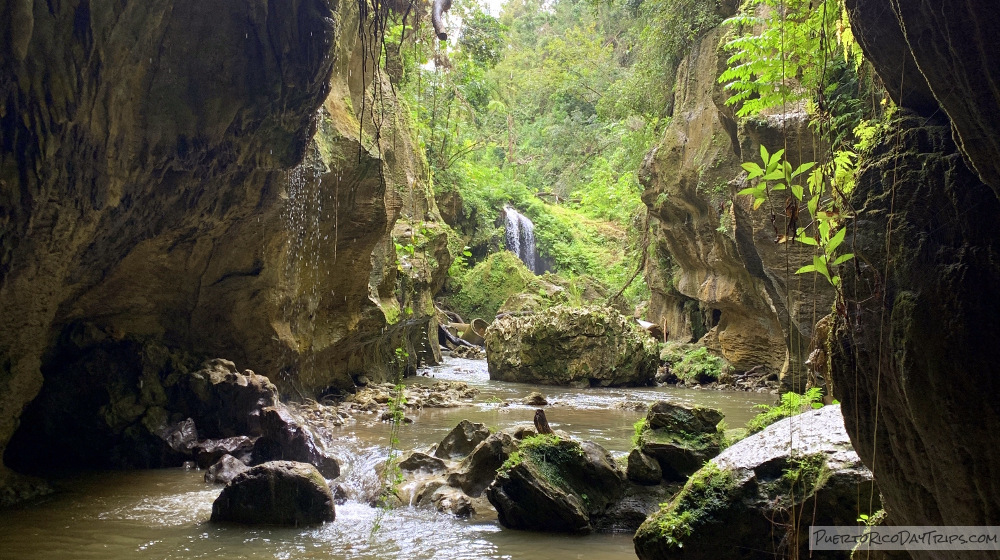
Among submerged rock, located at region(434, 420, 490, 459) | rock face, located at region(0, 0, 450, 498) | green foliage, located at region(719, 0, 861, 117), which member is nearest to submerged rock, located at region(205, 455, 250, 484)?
rock face, located at region(0, 0, 450, 498)

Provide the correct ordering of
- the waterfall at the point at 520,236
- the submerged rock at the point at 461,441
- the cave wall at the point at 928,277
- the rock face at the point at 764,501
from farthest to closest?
the waterfall at the point at 520,236
the submerged rock at the point at 461,441
the rock face at the point at 764,501
the cave wall at the point at 928,277

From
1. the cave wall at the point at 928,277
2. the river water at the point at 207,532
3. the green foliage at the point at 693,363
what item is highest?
the cave wall at the point at 928,277

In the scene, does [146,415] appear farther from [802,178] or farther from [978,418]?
[802,178]

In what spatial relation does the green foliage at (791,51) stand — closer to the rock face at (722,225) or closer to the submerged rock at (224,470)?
the rock face at (722,225)

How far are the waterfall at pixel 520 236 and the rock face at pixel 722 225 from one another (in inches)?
440

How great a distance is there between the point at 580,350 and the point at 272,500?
10.3 m

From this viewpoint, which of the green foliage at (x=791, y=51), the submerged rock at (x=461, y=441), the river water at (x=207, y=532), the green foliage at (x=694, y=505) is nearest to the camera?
the green foliage at (x=694, y=505)

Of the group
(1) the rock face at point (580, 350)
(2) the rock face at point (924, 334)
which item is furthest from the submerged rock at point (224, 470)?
(1) the rock face at point (580, 350)

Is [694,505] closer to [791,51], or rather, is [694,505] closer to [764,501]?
[764,501]

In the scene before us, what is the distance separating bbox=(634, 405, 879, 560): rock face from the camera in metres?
3.96

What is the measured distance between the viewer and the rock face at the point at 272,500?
18.0 feet

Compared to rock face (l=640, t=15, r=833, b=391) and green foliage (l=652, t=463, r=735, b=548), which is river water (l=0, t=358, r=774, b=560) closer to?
green foliage (l=652, t=463, r=735, b=548)

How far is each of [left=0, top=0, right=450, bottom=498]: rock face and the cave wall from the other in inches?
158

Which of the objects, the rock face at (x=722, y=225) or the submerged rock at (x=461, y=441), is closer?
the submerged rock at (x=461, y=441)
